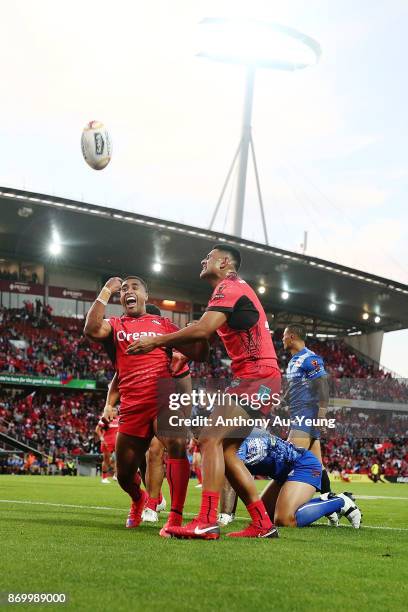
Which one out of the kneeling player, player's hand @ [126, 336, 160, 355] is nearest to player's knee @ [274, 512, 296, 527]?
the kneeling player

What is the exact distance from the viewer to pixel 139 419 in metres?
7.72

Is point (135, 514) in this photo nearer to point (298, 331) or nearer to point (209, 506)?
point (209, 506)

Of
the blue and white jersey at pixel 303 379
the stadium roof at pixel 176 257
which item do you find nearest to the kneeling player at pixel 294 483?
the blue and white jersey at pixel 303 379

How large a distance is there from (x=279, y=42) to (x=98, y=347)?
957 inches

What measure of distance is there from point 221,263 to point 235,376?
912 millimetres

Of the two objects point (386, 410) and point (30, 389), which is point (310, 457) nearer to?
point (30, 389)

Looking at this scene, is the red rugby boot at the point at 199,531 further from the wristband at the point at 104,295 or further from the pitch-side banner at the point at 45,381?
the pitch-side banner at the point at 45,381

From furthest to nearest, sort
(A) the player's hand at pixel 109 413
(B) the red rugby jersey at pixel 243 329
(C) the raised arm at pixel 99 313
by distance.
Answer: (A) the player's hand at pixel 109 413, (C) the raised arm at pixel 99 313, (B) the red rugby jersey at pixel 243 329

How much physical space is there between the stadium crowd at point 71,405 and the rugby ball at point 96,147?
49.0 ft

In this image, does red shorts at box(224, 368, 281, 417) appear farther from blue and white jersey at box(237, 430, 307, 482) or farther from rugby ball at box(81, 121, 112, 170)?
rugby ball at box(81, 121, 112, 170)

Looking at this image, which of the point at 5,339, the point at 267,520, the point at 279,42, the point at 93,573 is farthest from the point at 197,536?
the point at 279,42

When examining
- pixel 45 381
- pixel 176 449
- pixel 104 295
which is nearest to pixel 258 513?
pixel 176 449

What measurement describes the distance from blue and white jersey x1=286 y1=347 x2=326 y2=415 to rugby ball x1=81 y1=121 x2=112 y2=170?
1463cm

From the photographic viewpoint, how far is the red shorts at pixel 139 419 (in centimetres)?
773
